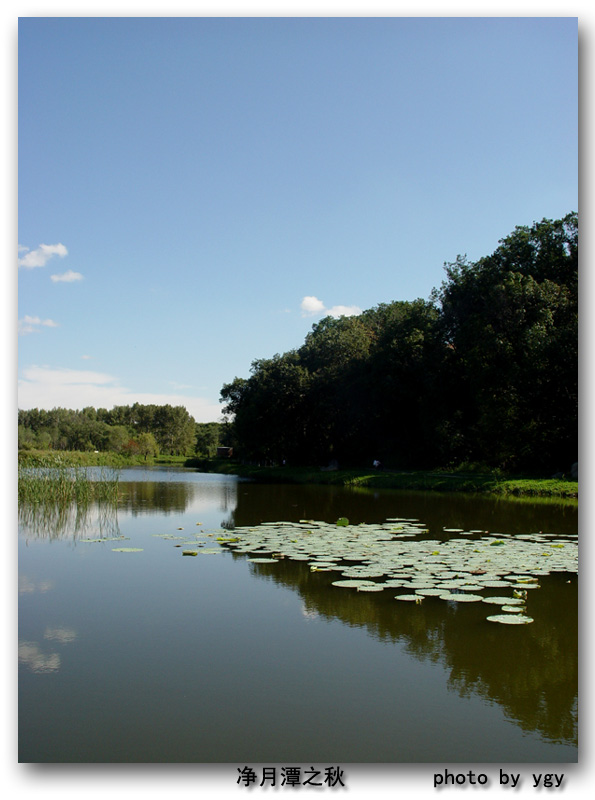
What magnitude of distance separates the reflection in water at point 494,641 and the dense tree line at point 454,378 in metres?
15.7

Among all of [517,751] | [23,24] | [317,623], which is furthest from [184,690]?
[23,24]

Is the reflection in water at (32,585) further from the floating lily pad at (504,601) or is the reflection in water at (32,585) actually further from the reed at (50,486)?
the reed at (50,486)

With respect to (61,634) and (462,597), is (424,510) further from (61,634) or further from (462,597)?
(61,634)

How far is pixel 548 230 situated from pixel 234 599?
23.6 m

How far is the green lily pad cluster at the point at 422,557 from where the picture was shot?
6605mm

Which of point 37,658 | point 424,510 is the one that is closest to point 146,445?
point 424,510

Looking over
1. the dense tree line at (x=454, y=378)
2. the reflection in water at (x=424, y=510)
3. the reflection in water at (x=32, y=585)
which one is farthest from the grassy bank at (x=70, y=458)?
the dense tree line at (x=454, y=378)

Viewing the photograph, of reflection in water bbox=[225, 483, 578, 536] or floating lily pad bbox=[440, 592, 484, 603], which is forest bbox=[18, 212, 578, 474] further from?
floating lily pad bbox=[440, 592, 484, 603]

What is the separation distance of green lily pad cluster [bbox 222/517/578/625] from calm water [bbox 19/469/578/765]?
0.20m

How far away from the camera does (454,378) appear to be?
91.2 ft

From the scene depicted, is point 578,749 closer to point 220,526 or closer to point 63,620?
point 63,620

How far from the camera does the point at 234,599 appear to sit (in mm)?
6547

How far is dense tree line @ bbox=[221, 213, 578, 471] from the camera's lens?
869 inches

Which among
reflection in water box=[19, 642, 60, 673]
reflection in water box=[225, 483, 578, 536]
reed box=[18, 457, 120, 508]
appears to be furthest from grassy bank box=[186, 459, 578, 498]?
reflection in water box=[19, 642, 60, 673]
